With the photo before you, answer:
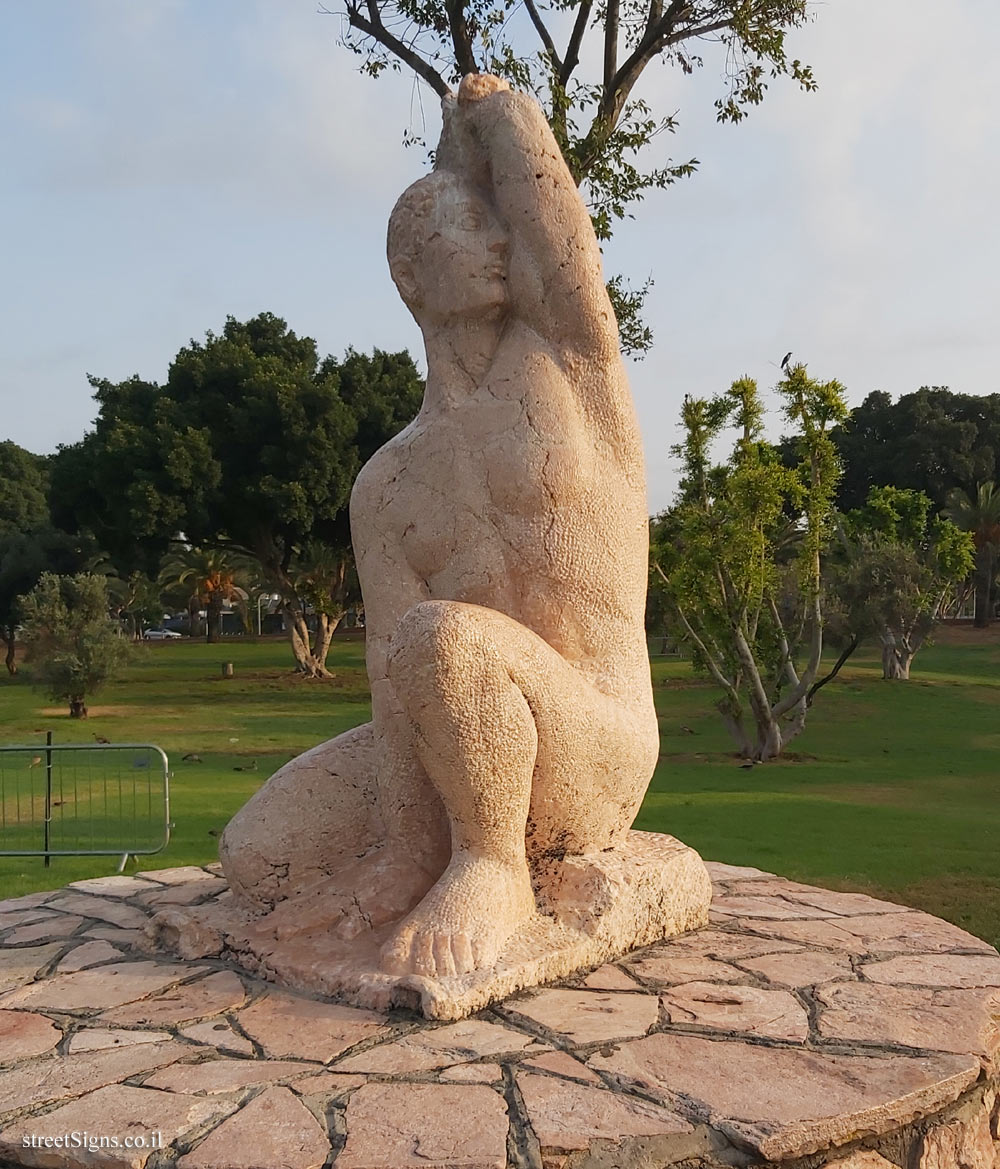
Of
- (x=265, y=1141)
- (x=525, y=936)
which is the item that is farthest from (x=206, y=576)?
(x=265, y=1141)

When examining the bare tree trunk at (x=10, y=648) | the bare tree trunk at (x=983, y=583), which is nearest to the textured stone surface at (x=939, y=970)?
the bare tree trunk at (x=10, y=648)

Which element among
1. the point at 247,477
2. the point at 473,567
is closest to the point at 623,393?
the point at 473,567

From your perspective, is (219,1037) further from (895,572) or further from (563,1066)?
(895,572)

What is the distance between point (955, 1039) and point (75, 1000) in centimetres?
226

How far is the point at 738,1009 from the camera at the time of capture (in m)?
2.86

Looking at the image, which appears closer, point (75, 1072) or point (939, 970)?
point (75, 1072)

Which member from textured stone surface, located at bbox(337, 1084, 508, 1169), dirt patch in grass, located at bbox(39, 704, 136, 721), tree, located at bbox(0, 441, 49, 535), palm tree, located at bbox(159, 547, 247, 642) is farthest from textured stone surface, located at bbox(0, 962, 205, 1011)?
tree, located at bbox(0, 441, 49, 535)

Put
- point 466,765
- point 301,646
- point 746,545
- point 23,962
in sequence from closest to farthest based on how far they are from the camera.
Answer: point 466,765 < point 23,962 < point 746,545 < point 301,646

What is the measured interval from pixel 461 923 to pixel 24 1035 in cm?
111

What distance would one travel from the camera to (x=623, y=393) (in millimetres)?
3500

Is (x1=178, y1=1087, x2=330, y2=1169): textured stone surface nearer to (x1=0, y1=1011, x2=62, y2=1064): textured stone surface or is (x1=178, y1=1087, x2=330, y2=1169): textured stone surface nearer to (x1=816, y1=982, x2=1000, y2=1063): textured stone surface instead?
(x1=0, y1=1011, x2=62, y2=1064): textured stone surface

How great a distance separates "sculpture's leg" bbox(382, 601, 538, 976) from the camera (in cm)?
288

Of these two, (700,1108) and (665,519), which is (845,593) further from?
(700,1108)

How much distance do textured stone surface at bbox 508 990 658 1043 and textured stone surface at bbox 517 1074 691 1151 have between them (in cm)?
29
